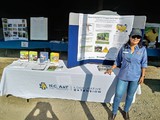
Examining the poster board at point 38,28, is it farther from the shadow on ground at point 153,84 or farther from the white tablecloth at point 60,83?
the shadow on ground at point 153,84

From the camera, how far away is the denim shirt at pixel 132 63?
2992 millimetres

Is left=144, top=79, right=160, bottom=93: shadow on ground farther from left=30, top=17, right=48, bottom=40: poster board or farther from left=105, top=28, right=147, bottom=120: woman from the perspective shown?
left=30, top=17, right=48, bottom=40: poster board

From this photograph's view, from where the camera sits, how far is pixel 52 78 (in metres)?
3.71

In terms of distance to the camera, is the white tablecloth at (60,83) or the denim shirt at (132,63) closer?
the denim shirt at (132,63)

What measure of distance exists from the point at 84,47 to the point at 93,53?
0.23 metres

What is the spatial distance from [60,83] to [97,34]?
1179mm

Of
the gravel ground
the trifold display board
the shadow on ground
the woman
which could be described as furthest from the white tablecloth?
the shadow on ground

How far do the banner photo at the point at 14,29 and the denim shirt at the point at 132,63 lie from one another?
4.55 meters

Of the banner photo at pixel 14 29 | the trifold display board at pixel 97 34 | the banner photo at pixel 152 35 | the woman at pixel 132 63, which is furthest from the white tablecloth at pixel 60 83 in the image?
the banner photo at pixel 152 35

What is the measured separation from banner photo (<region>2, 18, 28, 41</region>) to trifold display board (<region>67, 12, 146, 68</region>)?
3.48 meters

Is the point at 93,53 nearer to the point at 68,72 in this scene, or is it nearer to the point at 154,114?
the point at 68,72

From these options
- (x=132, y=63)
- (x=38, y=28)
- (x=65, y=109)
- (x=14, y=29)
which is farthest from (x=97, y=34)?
(x=14, y=29)

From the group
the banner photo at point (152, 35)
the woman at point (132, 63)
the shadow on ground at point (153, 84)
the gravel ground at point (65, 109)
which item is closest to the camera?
the woman at point (132, 63)

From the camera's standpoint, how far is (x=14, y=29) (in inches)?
266
